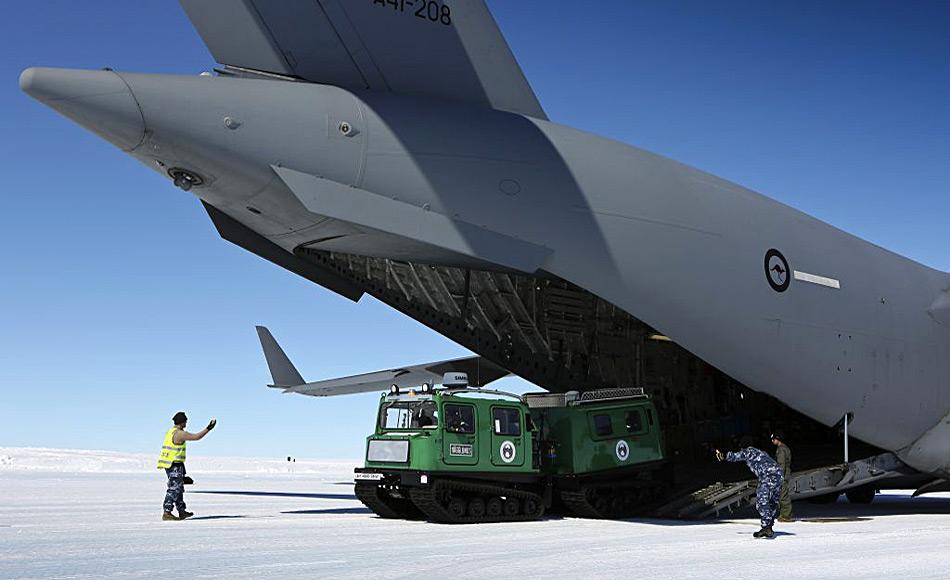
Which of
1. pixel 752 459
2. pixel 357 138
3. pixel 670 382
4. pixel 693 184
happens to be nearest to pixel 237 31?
pixel 357 138

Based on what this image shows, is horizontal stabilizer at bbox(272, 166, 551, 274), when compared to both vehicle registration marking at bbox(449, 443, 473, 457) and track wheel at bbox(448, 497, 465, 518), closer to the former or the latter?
vehicle registration marking at bbox(449, 443, 473, 457)

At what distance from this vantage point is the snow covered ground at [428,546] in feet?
23.5

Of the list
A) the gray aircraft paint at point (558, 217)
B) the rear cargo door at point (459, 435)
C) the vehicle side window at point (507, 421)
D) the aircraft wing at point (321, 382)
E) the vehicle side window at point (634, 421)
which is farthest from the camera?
the aircraft wing at point (321, 382)

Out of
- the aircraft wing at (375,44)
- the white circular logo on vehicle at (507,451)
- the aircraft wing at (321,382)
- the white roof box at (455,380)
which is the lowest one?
the white circular logo on vehicle at (507,451)

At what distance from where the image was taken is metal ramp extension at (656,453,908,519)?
12805 millimetres

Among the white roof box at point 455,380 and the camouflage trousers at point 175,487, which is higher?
the white roof box at point 455,380

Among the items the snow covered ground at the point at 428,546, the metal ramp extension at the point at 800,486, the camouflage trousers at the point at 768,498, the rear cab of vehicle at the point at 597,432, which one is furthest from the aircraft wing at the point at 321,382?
the camouflage trousers at the point at 768,498

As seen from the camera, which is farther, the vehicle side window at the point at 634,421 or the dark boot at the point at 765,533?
the vehicle side window at the point at 634,421

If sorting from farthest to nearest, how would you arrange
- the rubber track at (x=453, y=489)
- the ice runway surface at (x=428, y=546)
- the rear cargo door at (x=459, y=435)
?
the rear cargo door at (x=459, y=435)
the rubber track at (x=453, y=489)
the ice runway surface at (x=428, y=546)

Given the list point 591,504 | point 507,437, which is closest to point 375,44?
point 507,437

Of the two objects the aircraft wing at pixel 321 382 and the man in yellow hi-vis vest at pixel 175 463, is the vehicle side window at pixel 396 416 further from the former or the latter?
the aircraft wing at pixel 321 382

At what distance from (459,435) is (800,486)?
5377 mm

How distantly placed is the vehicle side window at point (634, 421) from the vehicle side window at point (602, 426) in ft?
1.01

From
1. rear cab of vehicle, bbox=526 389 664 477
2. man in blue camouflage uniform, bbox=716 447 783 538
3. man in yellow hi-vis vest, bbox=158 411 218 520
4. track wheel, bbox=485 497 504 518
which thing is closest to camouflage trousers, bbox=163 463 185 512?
man in yellow hi-vis vest, bbox=158 411 218 520
